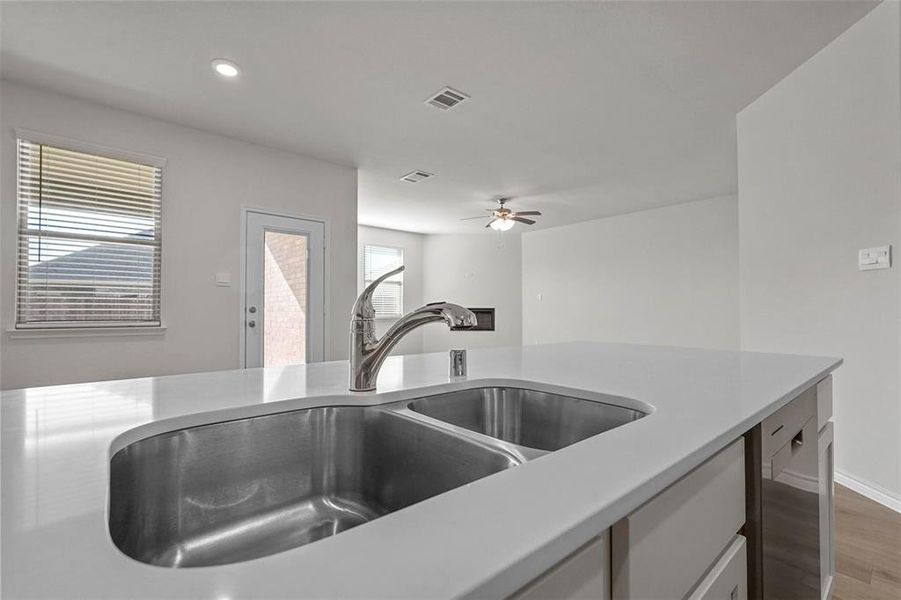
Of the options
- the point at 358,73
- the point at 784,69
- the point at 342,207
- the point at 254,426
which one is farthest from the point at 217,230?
the point at 784,69

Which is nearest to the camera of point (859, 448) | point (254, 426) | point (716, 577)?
point (716, 577)

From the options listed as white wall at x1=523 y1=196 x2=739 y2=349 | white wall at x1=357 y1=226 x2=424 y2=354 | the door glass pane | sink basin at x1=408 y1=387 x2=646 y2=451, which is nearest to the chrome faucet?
sink basin at x1=408 y1=387 x2=646 y2=451

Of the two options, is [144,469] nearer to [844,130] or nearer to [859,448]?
[859,448]

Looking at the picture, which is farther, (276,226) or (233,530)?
(276,226)

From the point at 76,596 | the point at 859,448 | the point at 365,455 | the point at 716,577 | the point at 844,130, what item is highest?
the point at 844,130

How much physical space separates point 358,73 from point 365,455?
8.94 feet

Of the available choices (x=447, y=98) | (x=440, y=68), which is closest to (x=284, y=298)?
(x=447, y=98)

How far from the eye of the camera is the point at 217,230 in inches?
145

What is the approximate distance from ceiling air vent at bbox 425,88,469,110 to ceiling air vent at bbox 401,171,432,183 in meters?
1.56

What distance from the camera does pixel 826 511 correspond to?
1.24 m

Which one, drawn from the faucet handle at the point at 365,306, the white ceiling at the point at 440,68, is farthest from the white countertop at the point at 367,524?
the white ceiling at the point at 440,68

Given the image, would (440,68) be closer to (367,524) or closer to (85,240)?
(85,240)

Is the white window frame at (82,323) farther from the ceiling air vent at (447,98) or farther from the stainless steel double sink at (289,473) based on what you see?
the stainless steel double sink at (289,473)

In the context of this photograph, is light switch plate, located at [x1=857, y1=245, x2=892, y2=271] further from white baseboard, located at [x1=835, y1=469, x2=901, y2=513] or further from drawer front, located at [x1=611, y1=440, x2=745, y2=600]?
drawer front, located at [x1=611, y1=440, x2=745, y2=600]
